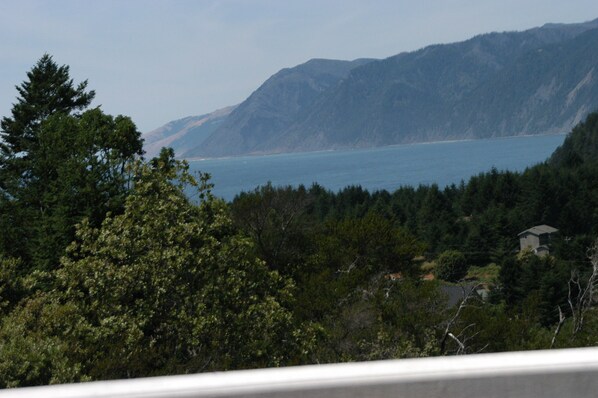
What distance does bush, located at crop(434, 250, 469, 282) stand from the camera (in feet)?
263

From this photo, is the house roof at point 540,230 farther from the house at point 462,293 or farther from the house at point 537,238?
the house at point 462,293

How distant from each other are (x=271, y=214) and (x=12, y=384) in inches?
1071

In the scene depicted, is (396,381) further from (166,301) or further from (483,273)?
(483,273)

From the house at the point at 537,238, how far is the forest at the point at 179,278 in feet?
107

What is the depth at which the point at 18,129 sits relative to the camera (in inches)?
1531


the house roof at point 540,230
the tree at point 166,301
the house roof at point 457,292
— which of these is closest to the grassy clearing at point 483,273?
the house roof at point 457,292

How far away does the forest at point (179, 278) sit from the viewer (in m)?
15.6

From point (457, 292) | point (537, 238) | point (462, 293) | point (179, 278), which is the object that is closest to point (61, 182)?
point (179, 278)

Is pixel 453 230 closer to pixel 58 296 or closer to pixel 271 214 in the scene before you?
pixel 271 214

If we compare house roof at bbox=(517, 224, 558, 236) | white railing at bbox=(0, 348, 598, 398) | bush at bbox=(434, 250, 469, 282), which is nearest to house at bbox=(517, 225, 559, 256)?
house roof at bbox=(517, 224, 558, 236)

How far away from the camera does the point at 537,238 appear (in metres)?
89.9

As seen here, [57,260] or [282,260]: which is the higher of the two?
[57,260]

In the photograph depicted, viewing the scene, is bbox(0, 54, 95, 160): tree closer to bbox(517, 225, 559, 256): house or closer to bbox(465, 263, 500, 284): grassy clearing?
bbox(465, 263, 500, 284): grassy clearing

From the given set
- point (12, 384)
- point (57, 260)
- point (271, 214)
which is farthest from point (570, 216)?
point (12, 384)
